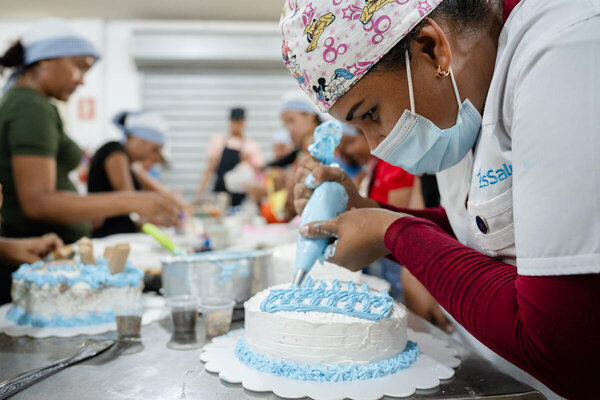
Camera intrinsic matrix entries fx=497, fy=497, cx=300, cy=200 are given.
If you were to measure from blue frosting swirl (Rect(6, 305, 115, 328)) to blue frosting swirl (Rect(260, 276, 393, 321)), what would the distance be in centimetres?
63

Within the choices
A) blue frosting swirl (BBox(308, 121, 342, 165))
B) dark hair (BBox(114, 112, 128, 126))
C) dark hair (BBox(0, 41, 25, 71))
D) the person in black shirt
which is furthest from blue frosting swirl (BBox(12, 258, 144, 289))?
dark hair (BBox(114, 112, 128, 126))

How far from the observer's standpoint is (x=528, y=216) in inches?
30.8

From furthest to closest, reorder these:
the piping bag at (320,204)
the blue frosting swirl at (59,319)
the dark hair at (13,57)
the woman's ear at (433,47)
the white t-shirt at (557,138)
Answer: the dark hair at (13,57) → the blue frosting swirl at (59,319) → the piping bag at (320,204) → the woman's ear at (433,47) → the white t-shirt at (557,138)

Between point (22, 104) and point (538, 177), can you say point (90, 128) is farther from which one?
point (538, 177)

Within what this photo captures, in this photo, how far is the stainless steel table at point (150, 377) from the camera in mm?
1028

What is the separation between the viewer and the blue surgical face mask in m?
1.07

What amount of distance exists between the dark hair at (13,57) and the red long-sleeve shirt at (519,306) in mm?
2424

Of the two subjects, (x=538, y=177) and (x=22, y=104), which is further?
(x=22, y=104)

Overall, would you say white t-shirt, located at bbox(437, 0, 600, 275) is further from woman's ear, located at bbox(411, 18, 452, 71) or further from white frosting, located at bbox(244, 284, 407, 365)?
white frosting, located at bbox(244, 284, 407, 365)

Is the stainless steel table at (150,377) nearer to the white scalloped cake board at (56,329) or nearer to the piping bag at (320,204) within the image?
the white scalloped cake board at (56,329)

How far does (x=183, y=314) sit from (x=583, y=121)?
1115 mm

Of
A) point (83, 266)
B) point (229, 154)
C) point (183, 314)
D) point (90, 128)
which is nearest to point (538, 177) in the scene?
point (183, 314)

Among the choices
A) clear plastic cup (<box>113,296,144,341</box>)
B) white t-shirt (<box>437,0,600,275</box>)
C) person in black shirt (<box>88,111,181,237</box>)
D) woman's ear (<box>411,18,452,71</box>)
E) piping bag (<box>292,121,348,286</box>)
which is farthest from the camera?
person in black shirt (<box>88,111,181,237</box>)

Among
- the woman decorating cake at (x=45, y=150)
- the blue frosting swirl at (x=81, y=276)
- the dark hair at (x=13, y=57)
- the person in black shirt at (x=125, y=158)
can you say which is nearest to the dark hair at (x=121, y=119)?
the person in black shirt at (x=125, y=158)
